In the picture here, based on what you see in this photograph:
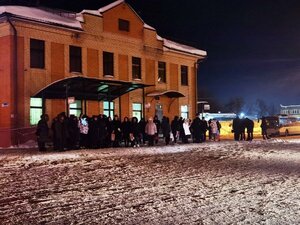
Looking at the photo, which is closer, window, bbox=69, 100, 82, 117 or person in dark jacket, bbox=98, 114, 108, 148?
person in dark jacket, bbox=98, 114, 108, 148

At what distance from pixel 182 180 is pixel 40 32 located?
1720 centimetres

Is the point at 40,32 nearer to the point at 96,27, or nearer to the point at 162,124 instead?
the point at 96,27

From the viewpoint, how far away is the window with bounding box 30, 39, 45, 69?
959 inches

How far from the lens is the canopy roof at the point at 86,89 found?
2255cm

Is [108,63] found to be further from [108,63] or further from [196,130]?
[196,130]

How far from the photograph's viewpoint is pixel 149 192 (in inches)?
340

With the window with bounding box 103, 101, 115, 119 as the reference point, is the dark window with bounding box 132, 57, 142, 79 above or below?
above

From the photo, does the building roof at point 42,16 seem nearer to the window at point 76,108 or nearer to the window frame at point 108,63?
the window frame at point 108,63

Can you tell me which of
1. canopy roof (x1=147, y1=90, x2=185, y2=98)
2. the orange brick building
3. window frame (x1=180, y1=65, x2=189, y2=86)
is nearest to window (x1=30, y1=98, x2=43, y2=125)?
the orange brick building

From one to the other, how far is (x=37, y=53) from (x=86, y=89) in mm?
3518

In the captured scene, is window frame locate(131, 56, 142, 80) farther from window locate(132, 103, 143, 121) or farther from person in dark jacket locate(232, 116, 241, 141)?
person in dark jacket locate(232, 116, 241, 141)

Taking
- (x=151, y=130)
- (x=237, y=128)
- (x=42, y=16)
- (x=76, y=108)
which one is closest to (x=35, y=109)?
(x=76, y=108)

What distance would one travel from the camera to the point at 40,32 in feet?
80.4

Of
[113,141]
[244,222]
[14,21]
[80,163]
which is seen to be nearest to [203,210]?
[244,222]
